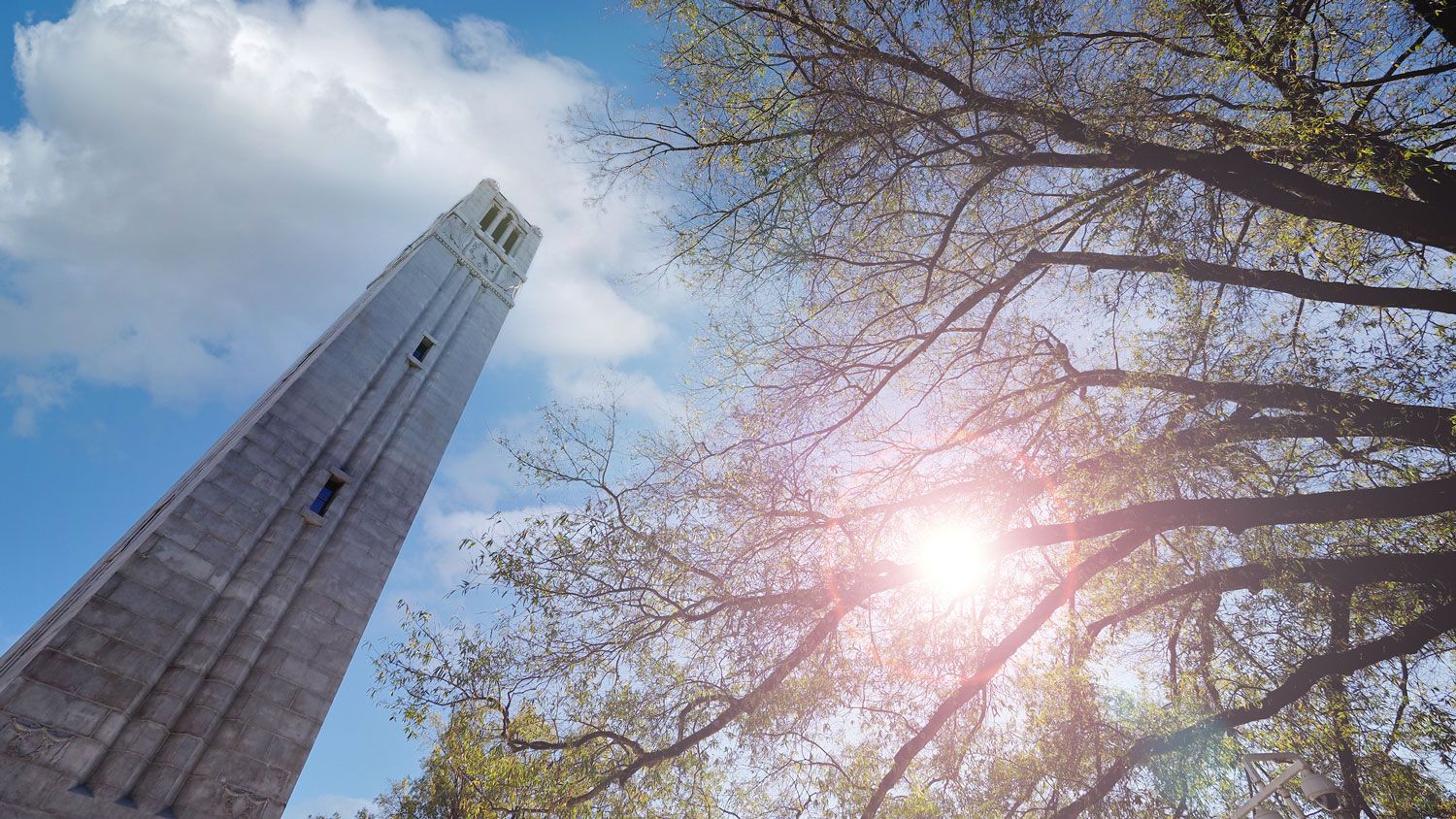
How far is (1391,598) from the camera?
7.32 meters

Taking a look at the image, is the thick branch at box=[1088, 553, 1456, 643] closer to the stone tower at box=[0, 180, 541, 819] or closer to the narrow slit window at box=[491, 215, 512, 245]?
the stone tower at box=[0, 180, 541, 819]

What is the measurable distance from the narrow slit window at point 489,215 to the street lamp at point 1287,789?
3349cm

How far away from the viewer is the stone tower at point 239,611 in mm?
11688

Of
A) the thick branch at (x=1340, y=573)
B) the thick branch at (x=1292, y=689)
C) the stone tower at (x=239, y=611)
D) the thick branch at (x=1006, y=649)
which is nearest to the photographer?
the thick branch at (x=1340, y=573)

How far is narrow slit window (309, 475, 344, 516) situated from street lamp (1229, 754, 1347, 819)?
2064 cm

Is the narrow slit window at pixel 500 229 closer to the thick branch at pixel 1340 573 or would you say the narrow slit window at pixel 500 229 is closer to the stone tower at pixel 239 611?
the stone tower at pixel 239 611

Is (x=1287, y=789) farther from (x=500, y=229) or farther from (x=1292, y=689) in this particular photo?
(x=500, y=229)

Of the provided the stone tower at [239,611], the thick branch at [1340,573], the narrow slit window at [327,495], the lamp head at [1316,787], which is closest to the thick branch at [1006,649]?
the thick branch at [1340,573]

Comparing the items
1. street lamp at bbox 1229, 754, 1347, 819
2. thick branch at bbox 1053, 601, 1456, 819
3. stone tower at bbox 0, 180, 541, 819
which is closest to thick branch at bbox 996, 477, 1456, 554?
Answer: thick branch at bbox 1053, 601, 1456, 819

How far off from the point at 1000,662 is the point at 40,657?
16.4 metres

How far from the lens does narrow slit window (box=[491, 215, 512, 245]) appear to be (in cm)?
3244

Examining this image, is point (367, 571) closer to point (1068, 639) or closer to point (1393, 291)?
point (1068, 639)

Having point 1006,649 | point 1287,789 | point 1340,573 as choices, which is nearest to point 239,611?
point 1006,649

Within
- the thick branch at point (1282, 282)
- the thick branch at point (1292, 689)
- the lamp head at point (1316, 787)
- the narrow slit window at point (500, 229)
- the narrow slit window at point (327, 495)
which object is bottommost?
the lamp head at point (1316, 787)
